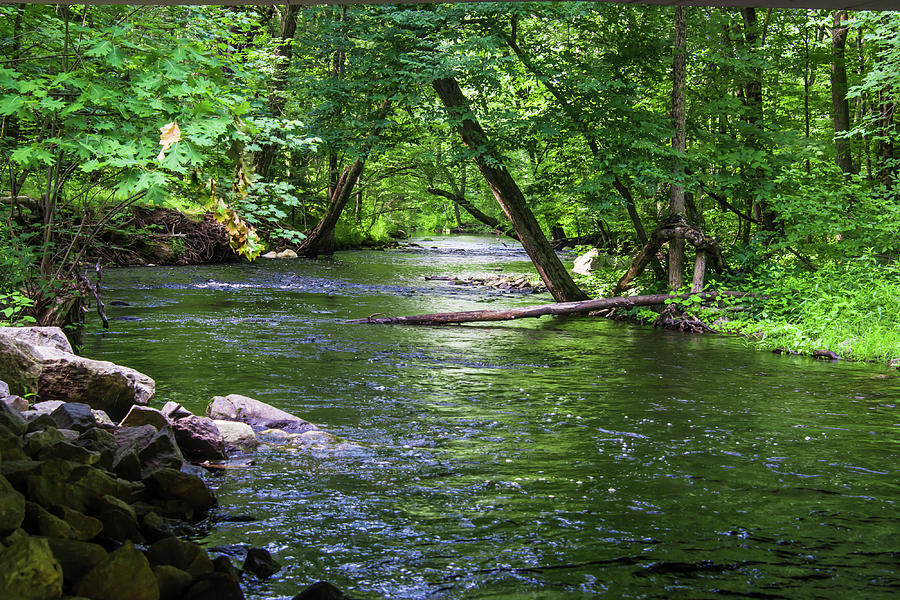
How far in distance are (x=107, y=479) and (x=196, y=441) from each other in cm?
154

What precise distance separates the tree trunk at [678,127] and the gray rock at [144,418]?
12.5 meters

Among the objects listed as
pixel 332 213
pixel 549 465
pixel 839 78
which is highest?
pixel 839 78

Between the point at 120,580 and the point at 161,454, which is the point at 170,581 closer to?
the point at 120,580

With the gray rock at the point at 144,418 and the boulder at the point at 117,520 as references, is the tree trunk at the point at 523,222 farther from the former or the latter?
the boulder at the point at 117,520

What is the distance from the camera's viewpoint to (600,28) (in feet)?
56.4

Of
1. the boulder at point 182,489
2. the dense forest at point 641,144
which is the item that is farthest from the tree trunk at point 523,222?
the boulder at point 182,489

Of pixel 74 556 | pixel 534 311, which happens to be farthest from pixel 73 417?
pixel 534 311

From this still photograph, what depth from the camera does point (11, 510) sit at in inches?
156

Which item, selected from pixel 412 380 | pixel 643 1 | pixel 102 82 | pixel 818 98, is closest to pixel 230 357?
pixel 412 380

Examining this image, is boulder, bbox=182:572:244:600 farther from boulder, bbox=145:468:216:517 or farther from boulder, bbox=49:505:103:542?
boulder, bbox=145:468:216:517

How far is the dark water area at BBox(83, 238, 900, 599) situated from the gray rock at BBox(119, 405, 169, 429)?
0.79 metres

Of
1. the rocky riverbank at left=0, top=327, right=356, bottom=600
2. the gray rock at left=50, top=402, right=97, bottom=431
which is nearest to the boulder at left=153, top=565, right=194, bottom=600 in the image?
the rocky riverbank at left=0, top=327, right=356, bottom=600

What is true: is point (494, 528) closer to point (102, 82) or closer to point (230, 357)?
point (102, 82)

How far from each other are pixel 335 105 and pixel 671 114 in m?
7.70
